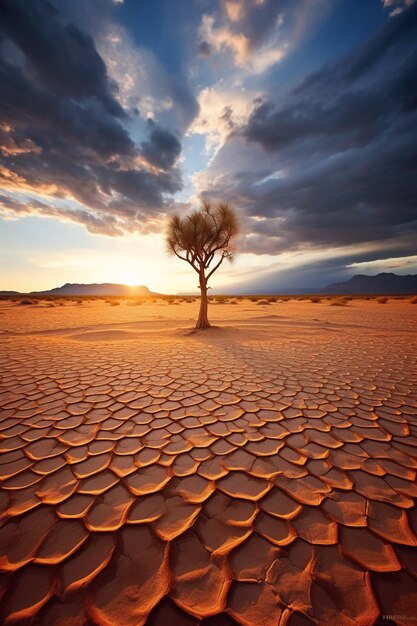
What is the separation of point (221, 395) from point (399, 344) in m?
6.36

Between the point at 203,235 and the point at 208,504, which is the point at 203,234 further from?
the point at 208,504

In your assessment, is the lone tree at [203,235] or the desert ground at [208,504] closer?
the desert ground at [208,504]

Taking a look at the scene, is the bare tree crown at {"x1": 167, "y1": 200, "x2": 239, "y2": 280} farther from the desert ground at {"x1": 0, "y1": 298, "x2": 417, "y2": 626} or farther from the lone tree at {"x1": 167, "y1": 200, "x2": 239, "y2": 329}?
the desert ground at {"x1": 0, "y1": 298, "x2": 417, "y2": 626}

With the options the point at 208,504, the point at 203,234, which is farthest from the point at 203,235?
the point at 208,504

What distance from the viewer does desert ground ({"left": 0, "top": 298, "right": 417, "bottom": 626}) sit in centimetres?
114

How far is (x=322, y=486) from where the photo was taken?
181cm

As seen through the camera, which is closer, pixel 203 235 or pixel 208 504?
pixel 208 504

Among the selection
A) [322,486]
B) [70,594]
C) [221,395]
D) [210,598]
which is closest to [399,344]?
[221,395]

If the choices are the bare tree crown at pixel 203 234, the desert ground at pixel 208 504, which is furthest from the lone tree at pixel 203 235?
the desert ground at pixel 208 504

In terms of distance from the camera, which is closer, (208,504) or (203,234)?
(208,504)

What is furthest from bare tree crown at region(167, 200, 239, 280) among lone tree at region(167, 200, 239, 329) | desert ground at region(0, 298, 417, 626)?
desert ground at region(0, 298, 417, 626)

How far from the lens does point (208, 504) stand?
1648 mm

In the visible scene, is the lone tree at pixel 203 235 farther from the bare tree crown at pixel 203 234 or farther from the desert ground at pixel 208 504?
the desert ground at pixel 208 504

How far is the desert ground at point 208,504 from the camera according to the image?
114cm
